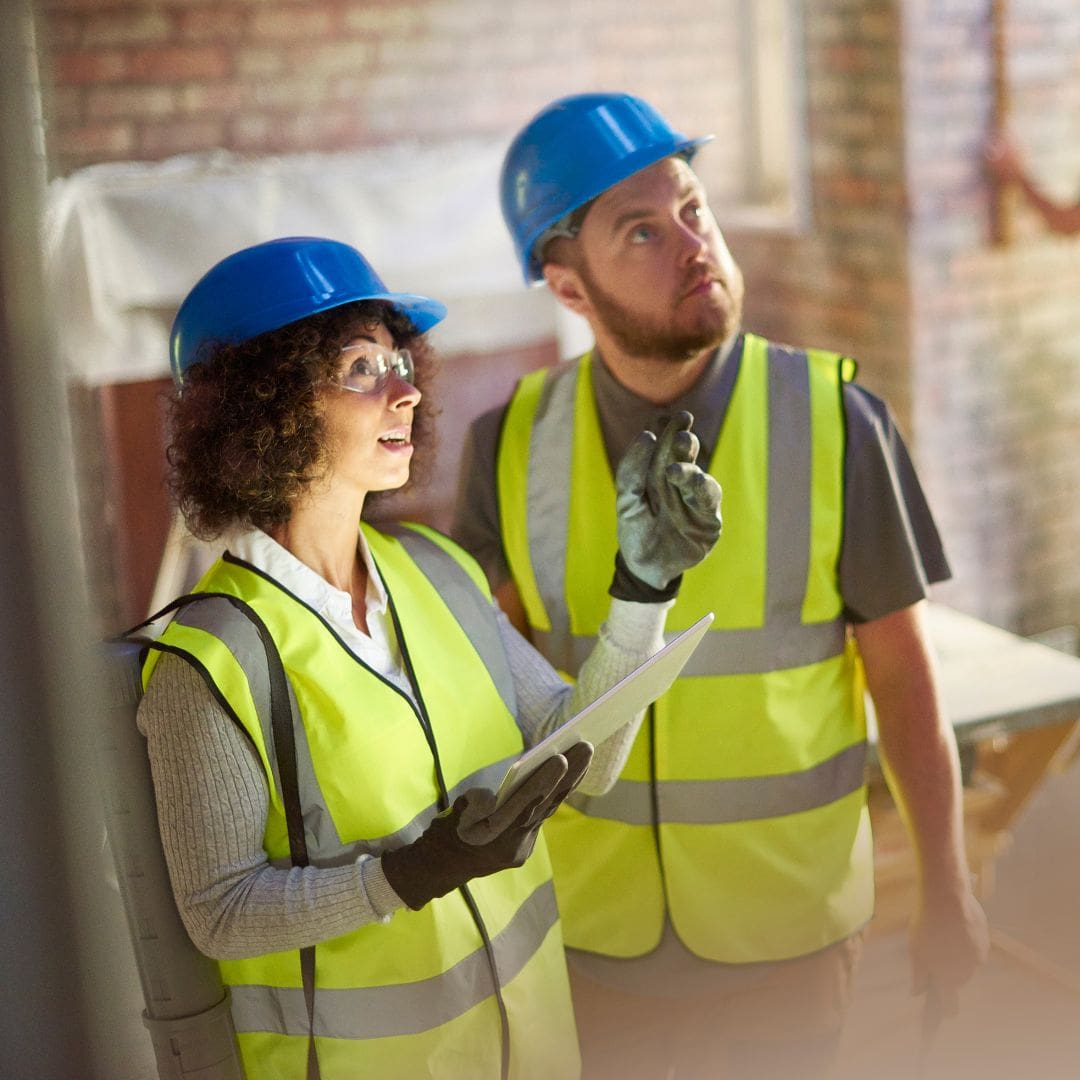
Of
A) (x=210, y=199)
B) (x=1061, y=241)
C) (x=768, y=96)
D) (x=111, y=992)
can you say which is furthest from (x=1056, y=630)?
(x=111, y=992)

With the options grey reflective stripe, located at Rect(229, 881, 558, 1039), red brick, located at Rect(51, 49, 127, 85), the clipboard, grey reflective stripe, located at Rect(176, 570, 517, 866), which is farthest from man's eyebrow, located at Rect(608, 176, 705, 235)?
red brick, located at Rect(51, 49, 127, 85)

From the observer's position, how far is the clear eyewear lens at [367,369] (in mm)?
1179

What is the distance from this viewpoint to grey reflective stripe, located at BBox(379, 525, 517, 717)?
129cm

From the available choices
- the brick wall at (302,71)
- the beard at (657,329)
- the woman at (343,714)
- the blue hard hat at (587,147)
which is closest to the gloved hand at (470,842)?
the woman at (343,714)

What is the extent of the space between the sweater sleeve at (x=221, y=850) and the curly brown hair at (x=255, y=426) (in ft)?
0.57

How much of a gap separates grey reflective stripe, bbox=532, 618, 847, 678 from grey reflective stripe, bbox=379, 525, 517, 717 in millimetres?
214

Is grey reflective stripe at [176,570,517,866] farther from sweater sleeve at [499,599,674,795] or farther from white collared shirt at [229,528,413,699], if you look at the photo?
sweater sleeve at [499,599,674,795]

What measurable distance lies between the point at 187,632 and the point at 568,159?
0.67 meters

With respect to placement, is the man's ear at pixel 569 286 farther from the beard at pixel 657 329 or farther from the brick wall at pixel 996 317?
the brick wall at pixel 996 317

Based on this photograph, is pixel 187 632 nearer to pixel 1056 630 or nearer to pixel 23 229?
pixel 23 229

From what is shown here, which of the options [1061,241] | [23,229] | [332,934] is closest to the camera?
[23,229]

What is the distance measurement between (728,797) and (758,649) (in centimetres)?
18

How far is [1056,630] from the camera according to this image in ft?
10.7

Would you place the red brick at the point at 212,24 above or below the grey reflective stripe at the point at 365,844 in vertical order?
above
